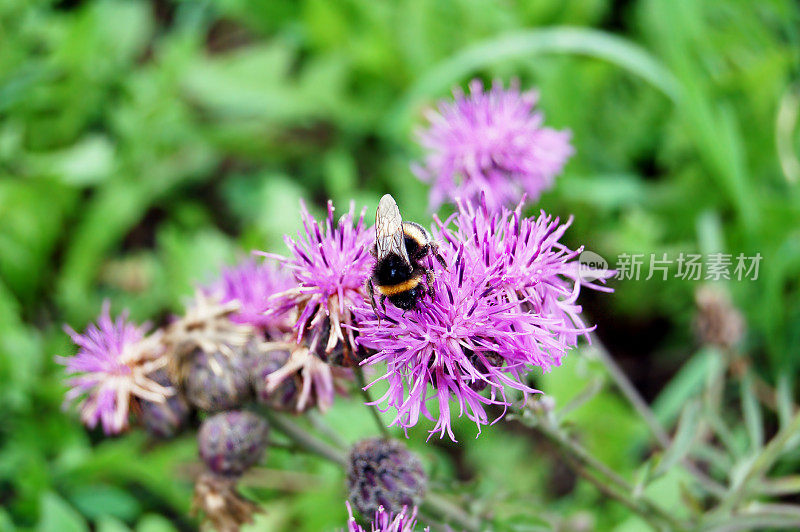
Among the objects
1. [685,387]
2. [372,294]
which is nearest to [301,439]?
[372,294]

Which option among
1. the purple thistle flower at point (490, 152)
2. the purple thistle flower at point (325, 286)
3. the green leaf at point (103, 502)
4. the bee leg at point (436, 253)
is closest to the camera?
the bee leg at point (436, 253)

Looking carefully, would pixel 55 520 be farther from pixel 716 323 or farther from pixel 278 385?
pixel 716 323

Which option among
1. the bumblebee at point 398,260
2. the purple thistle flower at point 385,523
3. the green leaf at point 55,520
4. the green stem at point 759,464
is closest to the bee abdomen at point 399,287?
the bumblebee at point 398,260

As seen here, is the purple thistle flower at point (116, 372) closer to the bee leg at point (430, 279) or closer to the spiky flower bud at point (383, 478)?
the spiky flower bud at point (383, 478)

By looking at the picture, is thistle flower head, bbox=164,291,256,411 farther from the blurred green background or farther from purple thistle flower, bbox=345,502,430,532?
the blurred green background

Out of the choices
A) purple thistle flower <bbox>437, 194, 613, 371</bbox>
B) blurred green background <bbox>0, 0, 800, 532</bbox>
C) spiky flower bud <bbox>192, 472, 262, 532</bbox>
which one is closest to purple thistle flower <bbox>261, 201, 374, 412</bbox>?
purple thistle flower <bbox>437, 194, 613, 371</bbox>

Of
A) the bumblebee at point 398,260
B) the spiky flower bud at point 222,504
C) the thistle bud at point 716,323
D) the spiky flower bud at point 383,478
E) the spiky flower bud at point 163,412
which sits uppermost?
the thistle bud at point 716,323
